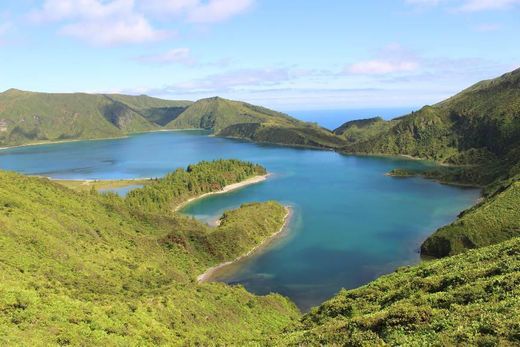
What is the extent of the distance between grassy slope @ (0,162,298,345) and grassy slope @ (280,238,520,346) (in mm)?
15786

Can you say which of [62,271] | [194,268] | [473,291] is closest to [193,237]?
[194,268]

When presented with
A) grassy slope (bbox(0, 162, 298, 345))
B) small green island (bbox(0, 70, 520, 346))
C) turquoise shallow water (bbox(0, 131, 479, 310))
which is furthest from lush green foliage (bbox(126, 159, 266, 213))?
small green island (bbox(0, 70, 520, 346))

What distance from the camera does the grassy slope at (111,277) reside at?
141ft

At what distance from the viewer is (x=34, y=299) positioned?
4394 cm

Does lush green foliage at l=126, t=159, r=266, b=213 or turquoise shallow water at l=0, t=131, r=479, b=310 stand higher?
lush green foliage at l=126, t=159, r=266, b=213

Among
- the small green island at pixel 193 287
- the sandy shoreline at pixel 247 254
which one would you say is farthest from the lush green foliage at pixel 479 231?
the sandy shoreline at pixel 247 254

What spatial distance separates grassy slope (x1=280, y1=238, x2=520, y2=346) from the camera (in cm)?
2602

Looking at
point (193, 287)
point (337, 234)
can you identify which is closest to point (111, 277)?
point (193, 287)

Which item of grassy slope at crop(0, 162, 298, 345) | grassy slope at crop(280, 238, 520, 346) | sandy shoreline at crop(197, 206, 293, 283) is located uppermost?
grassy slope at crop(280, 238, 520, 346)

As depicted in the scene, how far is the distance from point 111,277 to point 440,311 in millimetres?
55651

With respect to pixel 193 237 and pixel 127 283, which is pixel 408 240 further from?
pixel 127 283

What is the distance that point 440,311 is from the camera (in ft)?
108

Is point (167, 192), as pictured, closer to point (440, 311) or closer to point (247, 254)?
point (247, 254)

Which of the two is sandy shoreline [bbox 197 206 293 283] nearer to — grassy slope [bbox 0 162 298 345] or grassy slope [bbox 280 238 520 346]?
grassy slope [bbox 0 162 298 345]
